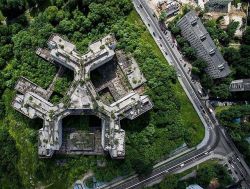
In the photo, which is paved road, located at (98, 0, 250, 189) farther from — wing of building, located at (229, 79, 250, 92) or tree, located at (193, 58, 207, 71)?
wing of building, located at (229, 79, 250, 92)

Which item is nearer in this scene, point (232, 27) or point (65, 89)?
point (65, 89)

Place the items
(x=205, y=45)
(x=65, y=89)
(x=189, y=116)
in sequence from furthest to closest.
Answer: (x=189, y=116) → (x=65, y=89) → (x=205, y=45)

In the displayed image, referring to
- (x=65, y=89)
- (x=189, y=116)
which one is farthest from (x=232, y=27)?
(x=65, y=89)

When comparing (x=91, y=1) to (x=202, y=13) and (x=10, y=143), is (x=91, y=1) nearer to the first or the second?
(x=202, y=13)

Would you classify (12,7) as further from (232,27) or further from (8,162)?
(232,27)

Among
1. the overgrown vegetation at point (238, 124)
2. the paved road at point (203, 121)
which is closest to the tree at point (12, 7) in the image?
the paved road at point (203, 121)

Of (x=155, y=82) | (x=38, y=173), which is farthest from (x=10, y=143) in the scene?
(x=155, y=82)
